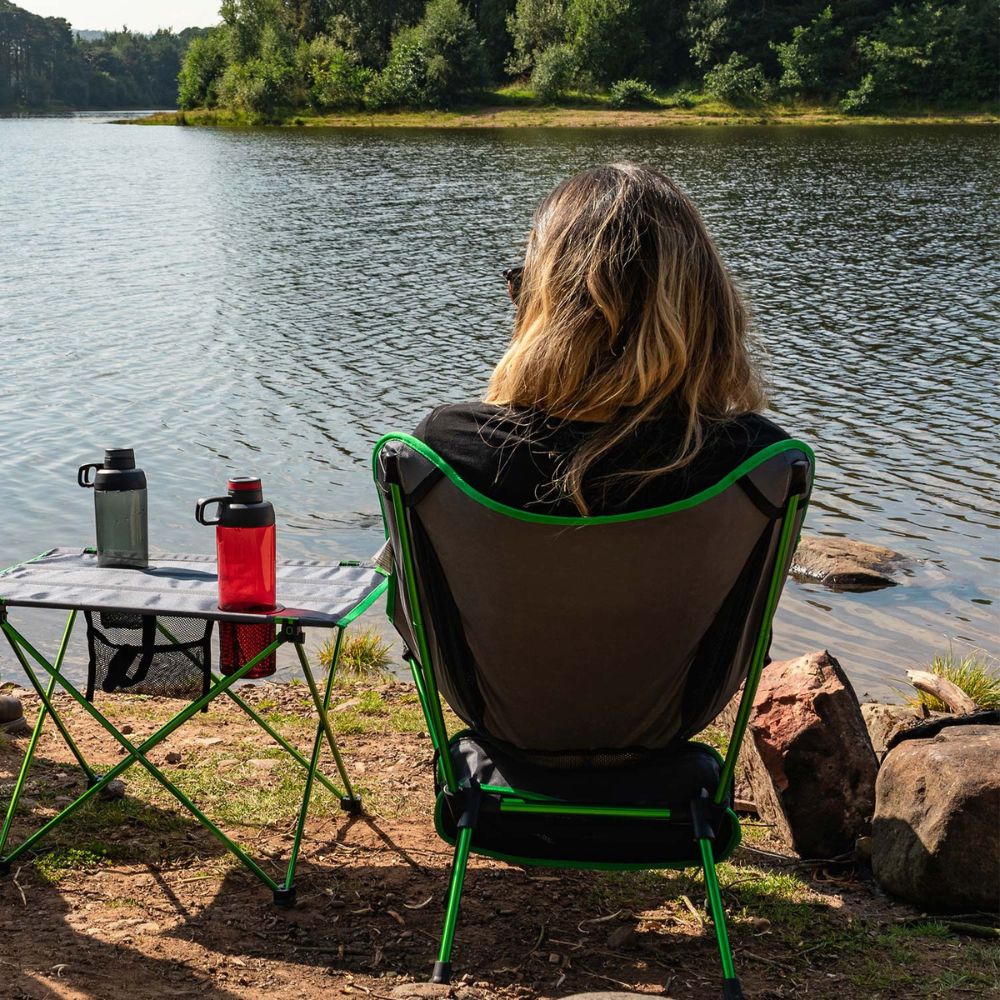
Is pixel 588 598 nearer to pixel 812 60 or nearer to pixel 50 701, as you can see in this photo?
pixel 50 701

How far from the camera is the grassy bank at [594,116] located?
206 ft

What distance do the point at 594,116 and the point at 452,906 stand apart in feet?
220

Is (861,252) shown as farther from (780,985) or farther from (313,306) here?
(780,985)

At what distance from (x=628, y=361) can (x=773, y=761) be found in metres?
1.74

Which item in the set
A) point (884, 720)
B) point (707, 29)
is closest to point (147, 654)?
point (884, 720)

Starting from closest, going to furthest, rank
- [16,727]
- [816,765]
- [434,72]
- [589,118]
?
[816,765], [16,727], [589,118], [434,72]

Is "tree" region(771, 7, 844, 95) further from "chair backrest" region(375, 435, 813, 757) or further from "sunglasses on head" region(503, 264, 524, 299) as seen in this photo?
"chair backrest" region(375, 435, 813, 757)

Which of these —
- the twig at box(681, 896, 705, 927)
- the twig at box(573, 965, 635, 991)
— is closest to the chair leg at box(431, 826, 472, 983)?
the twig at box(573, 965, 635, 991)

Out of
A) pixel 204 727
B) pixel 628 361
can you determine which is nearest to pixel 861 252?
pixel 204 727

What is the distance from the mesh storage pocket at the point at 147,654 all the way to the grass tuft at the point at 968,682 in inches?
129

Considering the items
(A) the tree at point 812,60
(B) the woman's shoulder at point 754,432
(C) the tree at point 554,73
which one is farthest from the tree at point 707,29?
(B) the woman's shoulder at point 754,432

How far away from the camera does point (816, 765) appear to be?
3.68 metres

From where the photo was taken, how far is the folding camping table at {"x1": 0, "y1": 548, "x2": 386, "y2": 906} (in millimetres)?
3045

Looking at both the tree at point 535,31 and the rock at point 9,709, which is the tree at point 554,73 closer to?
the tree at point 535,31
